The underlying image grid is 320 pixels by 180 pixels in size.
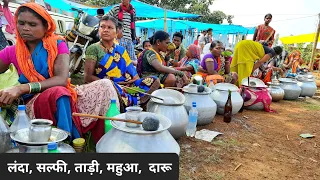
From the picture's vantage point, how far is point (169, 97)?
288 centimetres

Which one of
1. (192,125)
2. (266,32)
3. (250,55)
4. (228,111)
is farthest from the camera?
(266,32)

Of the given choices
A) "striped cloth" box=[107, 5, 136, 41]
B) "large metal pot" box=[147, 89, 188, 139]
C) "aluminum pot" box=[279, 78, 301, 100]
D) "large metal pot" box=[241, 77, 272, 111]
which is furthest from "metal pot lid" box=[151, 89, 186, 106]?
"aluminum pot" box=[279, 78, 301, 100]

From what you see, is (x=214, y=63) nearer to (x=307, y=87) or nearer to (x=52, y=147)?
(x=307, y=87)

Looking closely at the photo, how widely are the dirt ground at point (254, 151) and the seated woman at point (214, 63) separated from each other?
0.98m

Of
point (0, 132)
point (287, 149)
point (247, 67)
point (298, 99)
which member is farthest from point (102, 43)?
point (298, 99)

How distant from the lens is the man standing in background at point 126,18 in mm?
4816

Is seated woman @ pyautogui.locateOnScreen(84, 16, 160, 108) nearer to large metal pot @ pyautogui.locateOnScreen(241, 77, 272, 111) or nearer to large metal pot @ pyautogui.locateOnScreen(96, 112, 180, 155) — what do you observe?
large metal pot @ pyautogui.locateOnScreen(96, 112, 180, 155)

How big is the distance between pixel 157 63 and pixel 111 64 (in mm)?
831

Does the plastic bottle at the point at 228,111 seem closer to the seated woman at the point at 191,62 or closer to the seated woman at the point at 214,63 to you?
the seated woman at the point at 214,63

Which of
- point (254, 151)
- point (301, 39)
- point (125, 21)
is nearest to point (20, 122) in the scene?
point (254, 151)

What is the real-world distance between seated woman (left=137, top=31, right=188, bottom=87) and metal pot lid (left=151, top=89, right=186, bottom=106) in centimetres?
74

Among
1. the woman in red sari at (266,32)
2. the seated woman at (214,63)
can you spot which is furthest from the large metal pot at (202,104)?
the woman in red sari at (266,32)

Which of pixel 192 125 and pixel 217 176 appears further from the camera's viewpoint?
pixel 192 125

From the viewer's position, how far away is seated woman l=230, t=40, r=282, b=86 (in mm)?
5602
